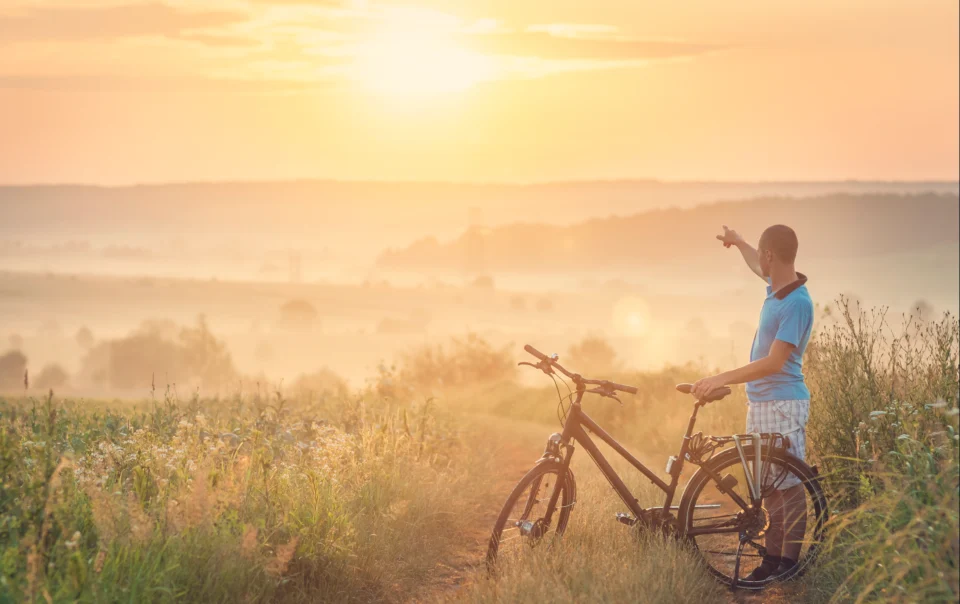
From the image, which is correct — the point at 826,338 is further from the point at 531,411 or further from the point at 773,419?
the point at 531,411

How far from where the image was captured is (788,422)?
661cm

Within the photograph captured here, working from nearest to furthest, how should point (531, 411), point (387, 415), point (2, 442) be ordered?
point (2, 442) → point (387, 415) → point (531, 411)

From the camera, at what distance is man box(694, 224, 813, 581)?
6352 millimetres

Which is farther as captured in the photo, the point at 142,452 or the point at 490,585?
the point at 142,452

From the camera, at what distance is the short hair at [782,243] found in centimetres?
649

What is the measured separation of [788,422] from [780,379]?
33cm

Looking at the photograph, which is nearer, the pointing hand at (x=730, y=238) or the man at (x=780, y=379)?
the man at (x=780, y=379)

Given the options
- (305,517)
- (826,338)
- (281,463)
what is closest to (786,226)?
(826,338)

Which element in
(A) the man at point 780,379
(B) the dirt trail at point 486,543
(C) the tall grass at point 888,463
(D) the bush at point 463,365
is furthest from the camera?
(D) the bush at point 463,365

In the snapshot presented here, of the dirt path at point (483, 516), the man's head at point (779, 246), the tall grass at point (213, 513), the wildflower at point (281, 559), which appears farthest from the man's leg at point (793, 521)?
the wildflower at point (281, 559)

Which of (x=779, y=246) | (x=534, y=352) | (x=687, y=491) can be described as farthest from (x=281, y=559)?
(x=779, y=246)

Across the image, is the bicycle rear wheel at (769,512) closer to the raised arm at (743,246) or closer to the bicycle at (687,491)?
the bicycle at (687,491)

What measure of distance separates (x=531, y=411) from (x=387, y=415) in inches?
332

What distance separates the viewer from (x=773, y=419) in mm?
6641
